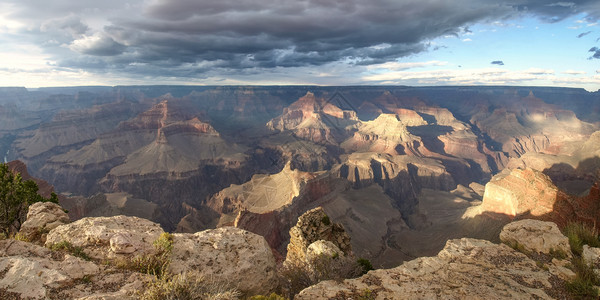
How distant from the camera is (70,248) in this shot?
916cm

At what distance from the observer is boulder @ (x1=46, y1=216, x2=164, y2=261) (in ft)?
29.6

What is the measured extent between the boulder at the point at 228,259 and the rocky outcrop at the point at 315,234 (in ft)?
38.8

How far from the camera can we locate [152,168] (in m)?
140

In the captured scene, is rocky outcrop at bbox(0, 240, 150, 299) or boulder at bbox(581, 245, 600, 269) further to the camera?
boulder at bbox(581, 245, 600, 269)

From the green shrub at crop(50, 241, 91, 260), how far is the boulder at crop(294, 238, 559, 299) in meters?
7.50

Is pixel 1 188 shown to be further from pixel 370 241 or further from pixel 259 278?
pixel 370 241

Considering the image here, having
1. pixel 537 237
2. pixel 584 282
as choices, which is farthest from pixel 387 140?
pixel 584 282

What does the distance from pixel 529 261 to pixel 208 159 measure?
545ft

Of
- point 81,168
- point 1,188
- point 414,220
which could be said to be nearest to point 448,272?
point 1,188

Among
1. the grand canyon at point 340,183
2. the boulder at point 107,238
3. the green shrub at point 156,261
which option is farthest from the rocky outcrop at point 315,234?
the grand canyon at point 340,183

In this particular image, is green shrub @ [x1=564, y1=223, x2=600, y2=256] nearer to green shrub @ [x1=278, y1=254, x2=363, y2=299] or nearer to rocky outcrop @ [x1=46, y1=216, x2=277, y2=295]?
green shrub @ [x1=278, y1=254, x2=363, y2=299]

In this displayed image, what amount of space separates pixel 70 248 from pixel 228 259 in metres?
5.44

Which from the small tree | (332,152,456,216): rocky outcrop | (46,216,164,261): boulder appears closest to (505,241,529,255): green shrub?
(46,216,164,261): boulder

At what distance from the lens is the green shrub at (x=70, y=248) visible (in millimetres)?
8953
